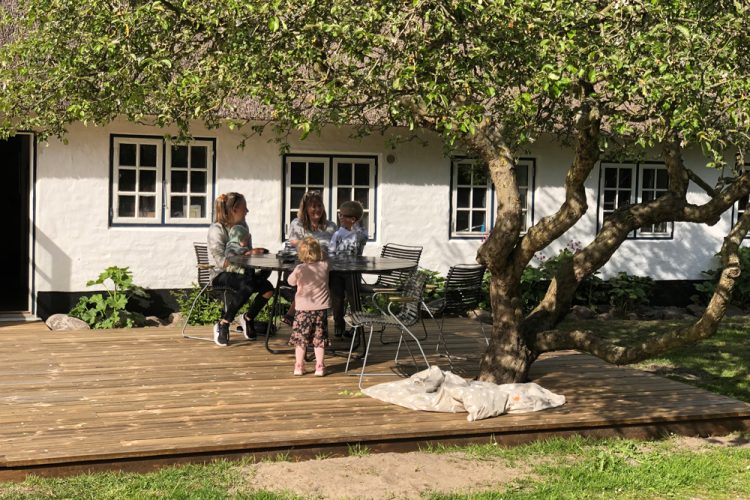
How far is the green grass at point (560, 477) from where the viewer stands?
17.7 ft

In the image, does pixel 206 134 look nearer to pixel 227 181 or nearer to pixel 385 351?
pixel 227 181

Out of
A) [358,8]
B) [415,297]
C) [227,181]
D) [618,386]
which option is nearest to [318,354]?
[415,297]

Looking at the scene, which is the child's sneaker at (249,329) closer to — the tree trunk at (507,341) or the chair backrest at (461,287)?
the chair backrest at (461,287)

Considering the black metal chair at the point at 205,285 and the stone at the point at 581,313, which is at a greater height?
the black metal chair at the point at 205,285

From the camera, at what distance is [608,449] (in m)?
6.49

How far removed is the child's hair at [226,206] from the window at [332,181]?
287cm

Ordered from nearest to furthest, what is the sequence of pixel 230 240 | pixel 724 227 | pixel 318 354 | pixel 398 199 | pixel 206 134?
pixel 318 354
pixel 230 240
pixel 206 134
pixel 398 199
pixel 724 227

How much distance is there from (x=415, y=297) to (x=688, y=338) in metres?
2.43

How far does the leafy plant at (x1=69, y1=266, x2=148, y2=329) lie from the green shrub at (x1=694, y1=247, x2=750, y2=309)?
7.80 meters

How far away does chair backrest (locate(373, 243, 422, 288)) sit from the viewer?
10117 mm

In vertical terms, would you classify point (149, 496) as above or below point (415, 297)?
below

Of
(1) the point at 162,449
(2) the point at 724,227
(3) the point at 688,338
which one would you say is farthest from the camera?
(2) the point at 724,227

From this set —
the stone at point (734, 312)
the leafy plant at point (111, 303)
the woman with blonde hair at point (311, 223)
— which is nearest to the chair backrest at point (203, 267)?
the woman with blonde hair at point (311, 223)

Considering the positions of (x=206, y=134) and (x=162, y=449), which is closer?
(x=162, y=449)
